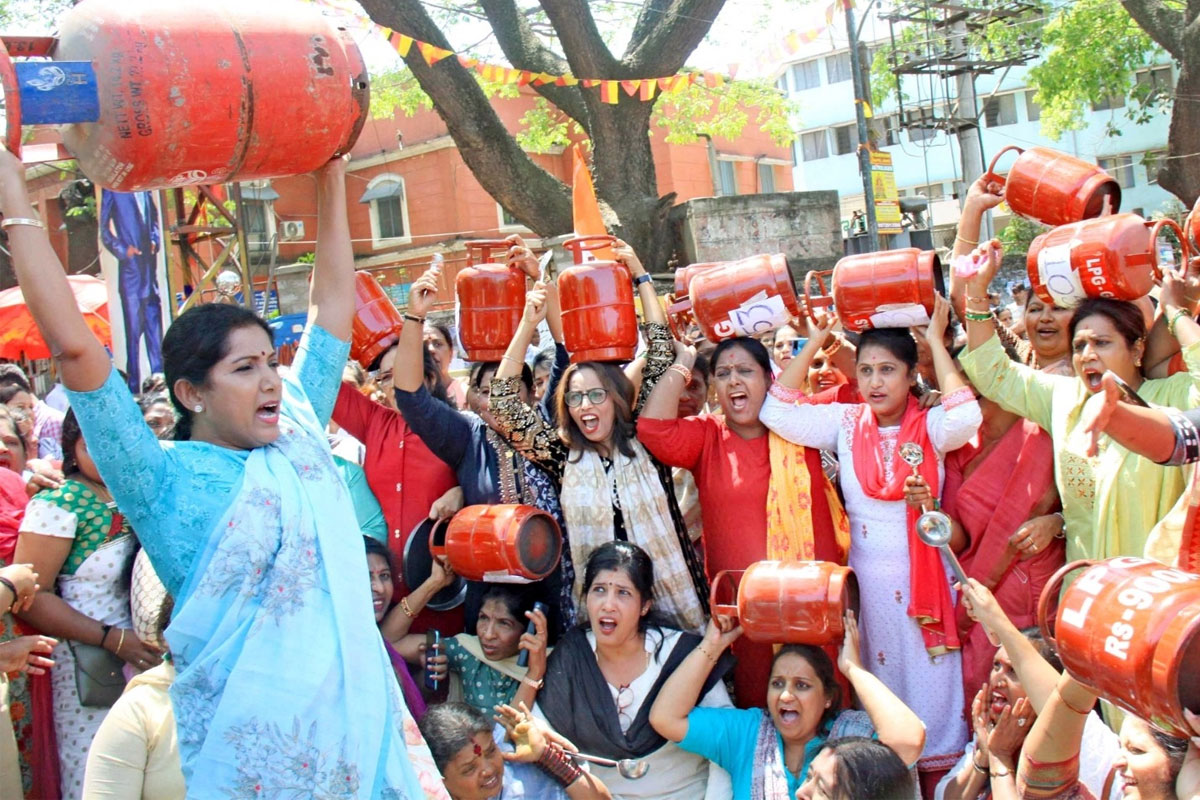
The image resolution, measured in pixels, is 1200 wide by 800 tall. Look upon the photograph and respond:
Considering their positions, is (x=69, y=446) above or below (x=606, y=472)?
above

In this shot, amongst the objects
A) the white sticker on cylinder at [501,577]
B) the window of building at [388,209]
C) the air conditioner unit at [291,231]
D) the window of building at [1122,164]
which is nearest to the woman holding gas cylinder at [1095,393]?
the white sticker on cylinder at [501,577]

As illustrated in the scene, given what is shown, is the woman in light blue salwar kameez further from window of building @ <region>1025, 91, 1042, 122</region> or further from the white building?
window of building @ <region>1025, 91, 1042, 122</region>

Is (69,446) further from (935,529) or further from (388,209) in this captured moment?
(388,209)

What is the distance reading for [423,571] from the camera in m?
3.93

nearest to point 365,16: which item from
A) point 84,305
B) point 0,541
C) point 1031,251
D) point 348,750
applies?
point 84,305

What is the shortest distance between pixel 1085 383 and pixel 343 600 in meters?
2.10

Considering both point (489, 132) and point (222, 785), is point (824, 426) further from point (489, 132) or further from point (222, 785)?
point (489, 132)

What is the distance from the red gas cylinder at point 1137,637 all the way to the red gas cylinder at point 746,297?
68.0 inches

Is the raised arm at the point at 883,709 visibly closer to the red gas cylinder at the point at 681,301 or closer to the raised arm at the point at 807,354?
the raised arm at the point at 807,354

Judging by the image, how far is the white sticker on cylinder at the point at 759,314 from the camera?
3.53m

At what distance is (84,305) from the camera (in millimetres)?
8156

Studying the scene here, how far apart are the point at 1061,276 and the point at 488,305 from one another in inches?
76.0

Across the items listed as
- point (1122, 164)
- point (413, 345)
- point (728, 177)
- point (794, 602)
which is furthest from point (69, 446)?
point (1122, 164)

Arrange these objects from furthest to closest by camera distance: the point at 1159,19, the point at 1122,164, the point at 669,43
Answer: the point at 1122,164 → the point at 1159,19 → the point at 669,43
